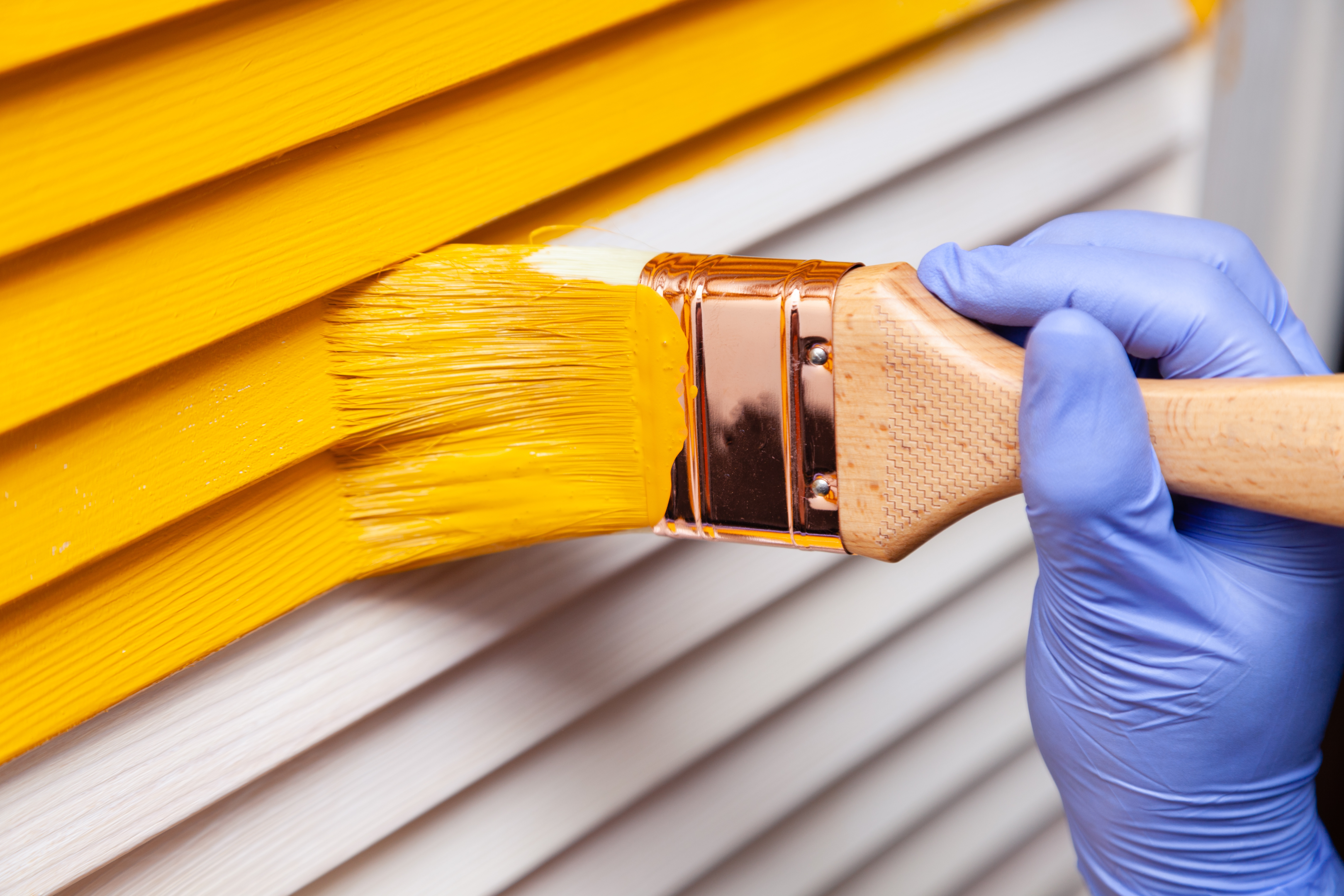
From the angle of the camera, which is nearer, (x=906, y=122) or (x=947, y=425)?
(x=947, y=425)

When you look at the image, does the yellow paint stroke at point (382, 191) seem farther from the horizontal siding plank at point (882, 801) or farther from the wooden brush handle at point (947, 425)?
the horizontal siding plank at point (882, 801)

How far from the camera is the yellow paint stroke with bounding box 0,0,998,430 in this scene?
80cm

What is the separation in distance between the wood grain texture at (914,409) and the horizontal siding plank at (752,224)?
14.3 inches

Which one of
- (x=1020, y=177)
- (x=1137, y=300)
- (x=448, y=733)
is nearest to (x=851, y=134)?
(x=1020, y=177)

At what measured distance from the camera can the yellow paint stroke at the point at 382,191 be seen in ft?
2.61

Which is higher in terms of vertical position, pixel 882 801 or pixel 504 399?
pixel 504 399

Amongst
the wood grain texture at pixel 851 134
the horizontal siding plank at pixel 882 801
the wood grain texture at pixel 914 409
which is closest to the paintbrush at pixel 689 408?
the wood grain texture at pixel 914 409

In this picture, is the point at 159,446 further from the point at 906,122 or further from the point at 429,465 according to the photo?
the point at 906,122

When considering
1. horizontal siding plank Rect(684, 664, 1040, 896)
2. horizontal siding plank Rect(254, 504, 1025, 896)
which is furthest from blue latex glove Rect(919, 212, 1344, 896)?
horizontal siding plank Rect(684, 664, 1040, 896)

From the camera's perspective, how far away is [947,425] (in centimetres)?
88

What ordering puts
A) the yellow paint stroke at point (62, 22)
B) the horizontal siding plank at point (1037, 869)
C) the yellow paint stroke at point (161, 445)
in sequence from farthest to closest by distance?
the horizontal siding plank at point (1037, 869) → the yellow paint stroke at point (161, 445) → the yellow paint stroke at point (62, 22)

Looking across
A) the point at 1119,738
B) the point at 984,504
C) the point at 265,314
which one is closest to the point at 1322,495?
the point at 984,504

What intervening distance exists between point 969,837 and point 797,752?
0.56 metres

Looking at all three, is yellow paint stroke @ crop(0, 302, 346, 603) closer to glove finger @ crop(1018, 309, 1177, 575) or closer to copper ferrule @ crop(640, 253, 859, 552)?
copper ferrule @ crop(640, 253, 859, 552)
